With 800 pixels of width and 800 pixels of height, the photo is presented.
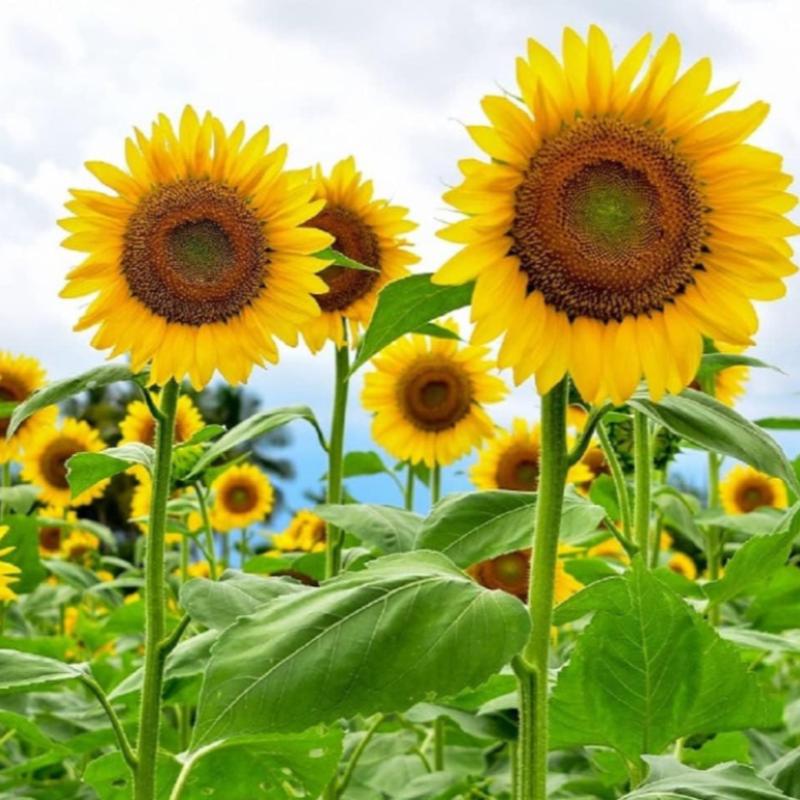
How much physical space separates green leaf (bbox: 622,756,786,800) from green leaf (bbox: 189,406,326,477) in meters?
0.90

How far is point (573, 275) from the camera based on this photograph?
1584 mm

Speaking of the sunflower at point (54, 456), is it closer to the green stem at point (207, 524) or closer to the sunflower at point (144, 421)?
the sunflower at point (144, 421)

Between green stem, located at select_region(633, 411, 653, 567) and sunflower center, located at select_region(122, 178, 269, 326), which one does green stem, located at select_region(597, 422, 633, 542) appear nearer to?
green stem, located at select_region(633, 411, 653, 567)

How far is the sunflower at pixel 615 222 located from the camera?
4.95ft

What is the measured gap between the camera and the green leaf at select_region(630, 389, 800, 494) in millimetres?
1542

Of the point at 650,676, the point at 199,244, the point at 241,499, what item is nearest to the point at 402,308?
the point at 650,676

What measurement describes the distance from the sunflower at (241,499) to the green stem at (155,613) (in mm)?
3736

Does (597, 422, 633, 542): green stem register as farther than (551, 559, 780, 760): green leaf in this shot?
Yes

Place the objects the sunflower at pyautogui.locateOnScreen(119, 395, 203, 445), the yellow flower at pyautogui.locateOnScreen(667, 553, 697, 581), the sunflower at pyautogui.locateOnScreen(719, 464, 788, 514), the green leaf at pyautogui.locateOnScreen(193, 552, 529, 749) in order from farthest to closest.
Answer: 1. the yellow flower at pyautogui.locateOnScreen(667, 553, 697, 581)
2. the sunflower at pyautogui.locateOnScreen(719, 464, 788, 514)
3. the sunflower at pyautogui.locateOnScreen(119, 395, 203, 445)
4. the green leaf at pyautogui.locateOnScreen(193, 552, 529, 749)

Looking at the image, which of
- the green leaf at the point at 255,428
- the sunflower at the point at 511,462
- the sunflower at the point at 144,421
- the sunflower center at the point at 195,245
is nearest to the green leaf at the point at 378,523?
the green leaf at the point at 255,428

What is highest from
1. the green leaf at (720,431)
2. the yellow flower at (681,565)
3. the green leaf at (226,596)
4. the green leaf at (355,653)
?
the green leaf at (720,431)

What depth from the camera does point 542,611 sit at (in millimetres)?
1450

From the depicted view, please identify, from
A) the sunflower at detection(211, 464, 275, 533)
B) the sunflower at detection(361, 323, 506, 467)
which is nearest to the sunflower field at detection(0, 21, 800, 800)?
the sunflower at detection(361, 323, 506, 467)

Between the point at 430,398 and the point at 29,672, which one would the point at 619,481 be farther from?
the point at 430,398
